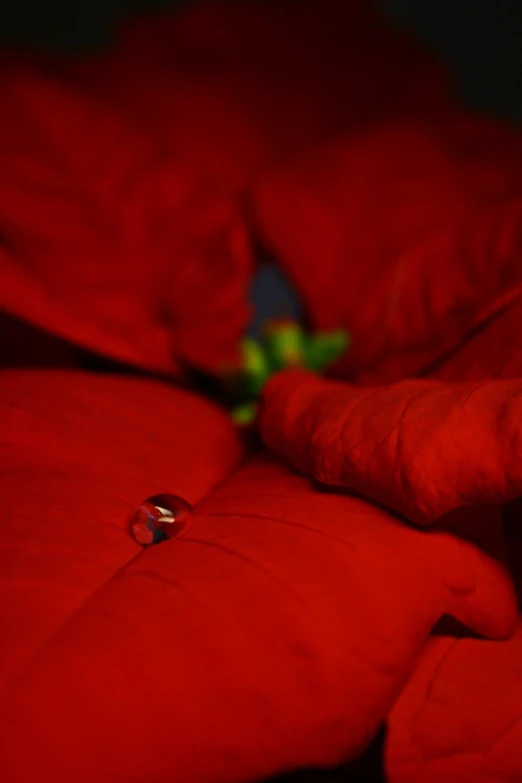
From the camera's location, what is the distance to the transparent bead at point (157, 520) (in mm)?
671

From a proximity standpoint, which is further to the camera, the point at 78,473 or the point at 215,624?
the point at 78,473

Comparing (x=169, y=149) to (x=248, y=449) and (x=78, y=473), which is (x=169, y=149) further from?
(x=78, y=473)

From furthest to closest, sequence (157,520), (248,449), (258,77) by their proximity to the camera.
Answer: (258,77), (248,449), (157,520)

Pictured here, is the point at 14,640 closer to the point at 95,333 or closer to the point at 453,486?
the point at 453,486

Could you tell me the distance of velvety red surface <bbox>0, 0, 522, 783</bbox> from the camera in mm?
531

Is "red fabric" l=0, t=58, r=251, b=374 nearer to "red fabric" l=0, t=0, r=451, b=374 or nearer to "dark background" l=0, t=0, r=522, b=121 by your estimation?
"red fabric" l=0, t=0, r=451, b=374

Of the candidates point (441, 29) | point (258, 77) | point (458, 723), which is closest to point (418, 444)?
point (458, 723)

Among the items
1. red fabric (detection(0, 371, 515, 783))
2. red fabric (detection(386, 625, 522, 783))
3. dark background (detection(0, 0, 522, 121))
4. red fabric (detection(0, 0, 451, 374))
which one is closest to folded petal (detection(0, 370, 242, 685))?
red fabric (detection(0, 371, 515, 783))

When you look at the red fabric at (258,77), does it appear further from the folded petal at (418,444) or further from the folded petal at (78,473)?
the folded petal at (418,444)

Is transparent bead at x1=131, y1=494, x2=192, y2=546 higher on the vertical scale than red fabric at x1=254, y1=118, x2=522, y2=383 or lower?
higher

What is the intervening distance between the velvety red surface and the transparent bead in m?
0.02

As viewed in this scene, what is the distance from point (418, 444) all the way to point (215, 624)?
22 cm

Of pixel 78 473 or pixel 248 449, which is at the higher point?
pixel 78 473

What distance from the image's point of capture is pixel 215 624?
55 centimetres
